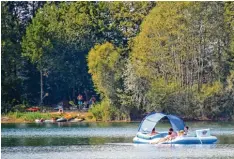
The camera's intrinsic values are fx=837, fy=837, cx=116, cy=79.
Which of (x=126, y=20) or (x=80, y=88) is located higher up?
(x=126, y=20)

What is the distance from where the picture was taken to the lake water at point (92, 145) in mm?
34938

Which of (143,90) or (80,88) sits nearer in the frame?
(143,90)

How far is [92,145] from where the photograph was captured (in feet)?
131

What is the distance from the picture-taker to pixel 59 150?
36.9 meters

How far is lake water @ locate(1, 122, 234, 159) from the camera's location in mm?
34938

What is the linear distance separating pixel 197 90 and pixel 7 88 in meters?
15.6

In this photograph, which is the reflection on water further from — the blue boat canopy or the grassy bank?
the grassy bank

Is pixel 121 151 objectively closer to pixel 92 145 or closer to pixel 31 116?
pixel 92 145

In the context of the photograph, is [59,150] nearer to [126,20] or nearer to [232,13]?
[232,13]

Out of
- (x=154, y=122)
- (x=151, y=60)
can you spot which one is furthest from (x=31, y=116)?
(x=154, y=122)

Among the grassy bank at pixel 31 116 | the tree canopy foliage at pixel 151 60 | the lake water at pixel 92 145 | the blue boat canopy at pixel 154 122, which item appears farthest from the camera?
the grassy bank at pixel 31 116

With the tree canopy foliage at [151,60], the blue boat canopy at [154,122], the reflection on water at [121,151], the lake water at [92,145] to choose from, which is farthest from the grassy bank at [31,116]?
the reflection on water at [121,151]

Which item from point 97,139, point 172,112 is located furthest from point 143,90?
point 97,139

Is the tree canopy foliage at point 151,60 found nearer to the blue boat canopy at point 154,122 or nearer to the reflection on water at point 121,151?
the blue boat canopy at point 154,122
